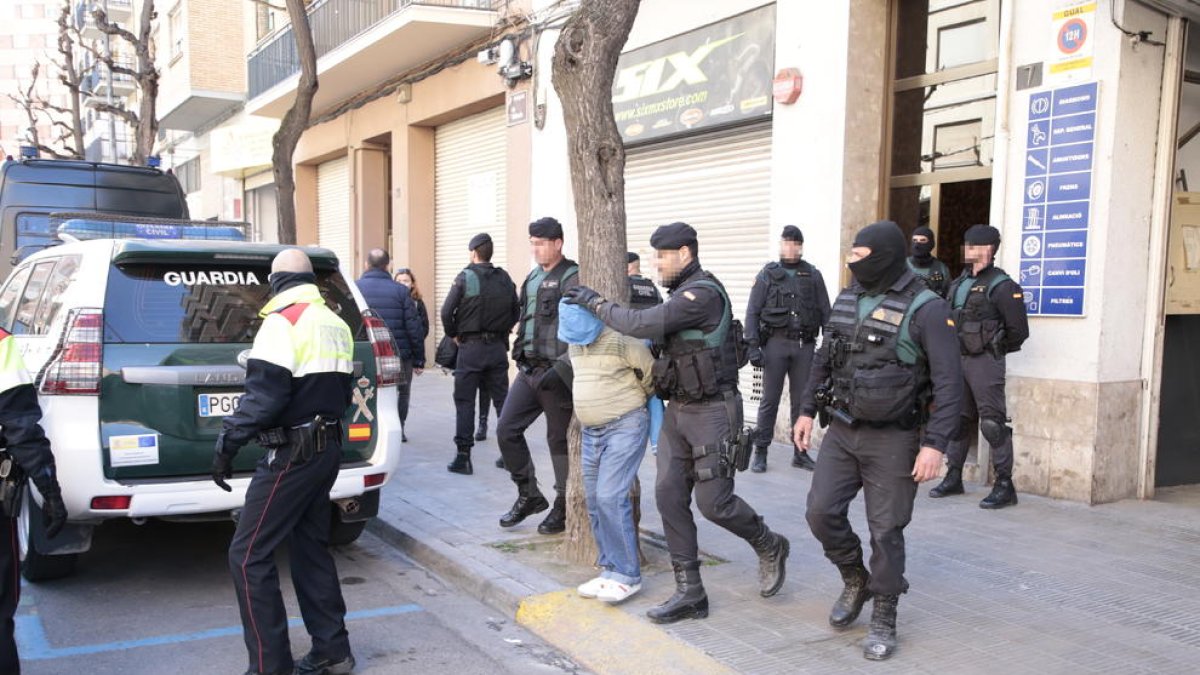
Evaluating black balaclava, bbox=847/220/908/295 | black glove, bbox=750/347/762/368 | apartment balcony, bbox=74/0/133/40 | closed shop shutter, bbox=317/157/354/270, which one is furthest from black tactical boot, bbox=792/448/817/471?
apartment balcony, bbox=74/0/133/40

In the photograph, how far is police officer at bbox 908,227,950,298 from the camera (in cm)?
715

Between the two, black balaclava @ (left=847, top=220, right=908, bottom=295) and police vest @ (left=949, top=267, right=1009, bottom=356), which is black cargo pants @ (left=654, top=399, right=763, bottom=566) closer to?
black balaclava @ (left=847, top=220, right=908, bottom=295)

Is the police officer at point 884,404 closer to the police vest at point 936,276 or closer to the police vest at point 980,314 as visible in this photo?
the police vest at point 980,314

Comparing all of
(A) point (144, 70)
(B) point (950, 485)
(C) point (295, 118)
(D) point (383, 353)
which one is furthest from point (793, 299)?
(A) point (144, 70)

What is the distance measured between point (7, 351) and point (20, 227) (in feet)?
30.1

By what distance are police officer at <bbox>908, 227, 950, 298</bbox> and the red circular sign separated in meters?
1.52

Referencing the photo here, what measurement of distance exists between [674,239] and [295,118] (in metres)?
7.66

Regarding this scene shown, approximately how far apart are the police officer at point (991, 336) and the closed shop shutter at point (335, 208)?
14.1m

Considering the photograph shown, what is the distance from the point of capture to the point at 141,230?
9.70 metres

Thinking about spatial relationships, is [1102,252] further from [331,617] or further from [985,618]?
[331,617]

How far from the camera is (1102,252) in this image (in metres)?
6.31

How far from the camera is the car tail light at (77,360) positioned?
4.36 m

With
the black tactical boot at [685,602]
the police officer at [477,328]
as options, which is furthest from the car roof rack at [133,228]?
the black tactical boot at [685,602]

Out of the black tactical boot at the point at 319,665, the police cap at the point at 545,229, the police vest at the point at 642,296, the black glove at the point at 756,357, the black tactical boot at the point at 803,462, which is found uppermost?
the police cap at the point at 545,229
